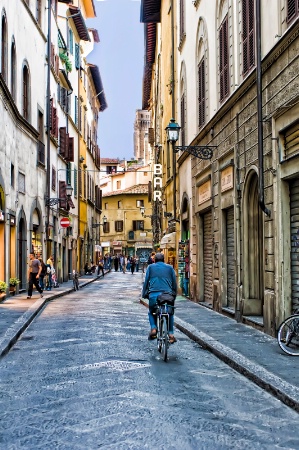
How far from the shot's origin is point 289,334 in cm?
1059

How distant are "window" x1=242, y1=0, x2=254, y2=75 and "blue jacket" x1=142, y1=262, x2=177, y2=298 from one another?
5356 millimetres

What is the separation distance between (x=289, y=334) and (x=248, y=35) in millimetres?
6939

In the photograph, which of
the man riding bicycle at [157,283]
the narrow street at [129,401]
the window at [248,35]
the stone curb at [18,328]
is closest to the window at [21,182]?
the stone curb at [18,328]

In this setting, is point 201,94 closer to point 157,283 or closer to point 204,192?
point 204,192

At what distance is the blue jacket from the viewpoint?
11242 millimetres

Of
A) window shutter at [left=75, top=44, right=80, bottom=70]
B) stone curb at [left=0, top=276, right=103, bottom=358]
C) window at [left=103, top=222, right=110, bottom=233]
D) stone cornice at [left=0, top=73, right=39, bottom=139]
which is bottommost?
stone curb at [left=0, top=276, right=103, bottom=358]

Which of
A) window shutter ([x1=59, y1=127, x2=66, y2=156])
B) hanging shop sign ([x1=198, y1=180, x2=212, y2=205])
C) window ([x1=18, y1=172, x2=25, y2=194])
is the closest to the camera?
hanging shop sign ([x1=198, y1=180, x2=212, y2=205])

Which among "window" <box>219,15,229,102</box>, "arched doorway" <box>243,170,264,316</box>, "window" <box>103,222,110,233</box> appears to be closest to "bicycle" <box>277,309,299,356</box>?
"arched doorway" <box>243,170,264,316</box>

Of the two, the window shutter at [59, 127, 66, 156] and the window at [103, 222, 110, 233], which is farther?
the window at [103, 222, 110, 233]

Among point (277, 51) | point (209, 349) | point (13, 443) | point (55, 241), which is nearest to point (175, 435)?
point (13, 443)

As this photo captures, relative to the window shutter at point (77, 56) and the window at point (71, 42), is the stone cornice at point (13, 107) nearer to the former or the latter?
the window at point (71, 42)

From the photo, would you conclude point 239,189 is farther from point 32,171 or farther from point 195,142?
point 32,171

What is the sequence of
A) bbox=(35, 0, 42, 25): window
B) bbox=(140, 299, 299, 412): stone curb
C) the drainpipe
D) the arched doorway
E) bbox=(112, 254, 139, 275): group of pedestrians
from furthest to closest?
1. bbox=(112, 254, 139, 275): group of pedestrians
2. bbox=(35, 0, 42, 25): window
3. the arched doorway
4. the drainpipe
5. bbox=(140, 299, 299, 412): stone curb

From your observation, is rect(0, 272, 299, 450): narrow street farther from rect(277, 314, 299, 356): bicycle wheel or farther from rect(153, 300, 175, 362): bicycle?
rect(277, 314, 299, 356): bicycle wheel
